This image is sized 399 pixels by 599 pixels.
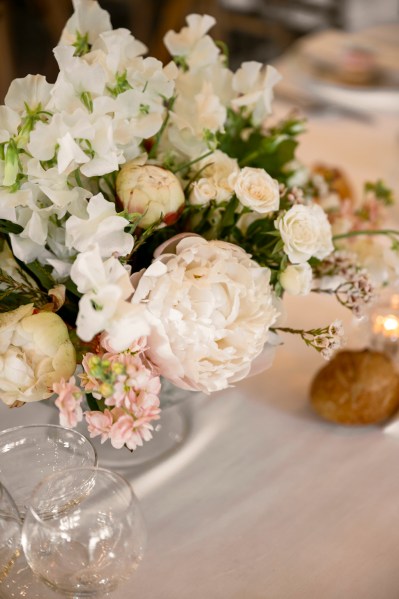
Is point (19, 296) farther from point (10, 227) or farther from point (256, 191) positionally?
point (256, 191)

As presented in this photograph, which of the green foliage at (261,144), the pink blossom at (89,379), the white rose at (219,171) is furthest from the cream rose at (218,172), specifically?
the pink blossom at (89,379)

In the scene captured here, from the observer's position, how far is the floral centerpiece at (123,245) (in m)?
0.63

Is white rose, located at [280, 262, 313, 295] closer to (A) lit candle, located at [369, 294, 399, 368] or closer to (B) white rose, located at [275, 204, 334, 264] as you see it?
(B) white rose, located at [275, 204, 334, 264]

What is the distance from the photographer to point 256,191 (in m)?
0.73

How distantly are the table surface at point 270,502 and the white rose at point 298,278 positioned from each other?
0.83 ft

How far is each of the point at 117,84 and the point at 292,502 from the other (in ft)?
1.60

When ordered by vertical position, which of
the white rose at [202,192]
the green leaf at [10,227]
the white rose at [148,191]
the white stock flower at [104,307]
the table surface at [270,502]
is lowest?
the table surface at [270,502]

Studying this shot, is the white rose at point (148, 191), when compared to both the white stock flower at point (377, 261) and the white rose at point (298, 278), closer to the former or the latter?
the white rose at point (298, 278)

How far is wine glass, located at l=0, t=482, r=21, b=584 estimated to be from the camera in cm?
70

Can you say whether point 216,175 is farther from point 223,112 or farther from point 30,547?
point 30,547

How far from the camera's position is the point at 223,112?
81 cm

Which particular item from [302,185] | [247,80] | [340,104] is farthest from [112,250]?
[340,104]

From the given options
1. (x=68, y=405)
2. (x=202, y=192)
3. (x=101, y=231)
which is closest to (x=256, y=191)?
(x=202, y=192)

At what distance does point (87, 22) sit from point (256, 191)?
0.27 meters
